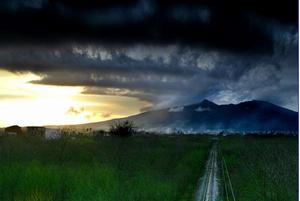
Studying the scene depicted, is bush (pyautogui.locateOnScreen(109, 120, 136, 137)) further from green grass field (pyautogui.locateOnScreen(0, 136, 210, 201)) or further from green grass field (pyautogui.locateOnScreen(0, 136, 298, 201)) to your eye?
green grass field (pyautogui.locateOnScreen(0, 136, 210, 201))

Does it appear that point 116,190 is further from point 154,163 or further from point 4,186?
point 154,163

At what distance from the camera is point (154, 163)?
64.6 ft

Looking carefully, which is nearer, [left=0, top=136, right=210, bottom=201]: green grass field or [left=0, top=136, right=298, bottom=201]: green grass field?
[left=0, top=136, right=210, bottom=201]: green grass field

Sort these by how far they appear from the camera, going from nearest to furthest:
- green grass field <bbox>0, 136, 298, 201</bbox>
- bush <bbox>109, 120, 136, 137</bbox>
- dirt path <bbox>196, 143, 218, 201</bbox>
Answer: green grass field <bbox>0, 136, 298, 201</bbox> → dirt path <bbox>196, 143, 218, 201</bbox> → bush <bbox>109, 120, 136, 137</bbox>

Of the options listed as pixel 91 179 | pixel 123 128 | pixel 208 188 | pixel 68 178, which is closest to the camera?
pixel 91 179

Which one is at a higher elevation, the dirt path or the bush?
the bush

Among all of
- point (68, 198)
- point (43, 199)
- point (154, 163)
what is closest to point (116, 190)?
point (68, 198)

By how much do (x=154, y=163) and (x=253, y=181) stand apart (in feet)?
15.6

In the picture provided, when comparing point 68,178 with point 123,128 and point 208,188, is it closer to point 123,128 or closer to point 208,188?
point 208,188

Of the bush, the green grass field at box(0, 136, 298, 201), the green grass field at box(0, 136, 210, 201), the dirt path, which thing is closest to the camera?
the green grass field at box(0, 136, 210, 201)

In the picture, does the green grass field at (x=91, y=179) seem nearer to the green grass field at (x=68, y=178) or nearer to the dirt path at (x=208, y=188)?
the green grass field at (x=68, y=178)

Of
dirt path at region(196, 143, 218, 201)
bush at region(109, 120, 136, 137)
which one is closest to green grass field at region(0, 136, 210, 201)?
dirt path at region(196, 143, 218, 201)

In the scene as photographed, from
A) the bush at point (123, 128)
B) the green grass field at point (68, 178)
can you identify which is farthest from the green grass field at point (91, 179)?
the bush at point (123, 128)

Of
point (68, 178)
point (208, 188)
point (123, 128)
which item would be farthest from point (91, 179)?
point (123, 128)
